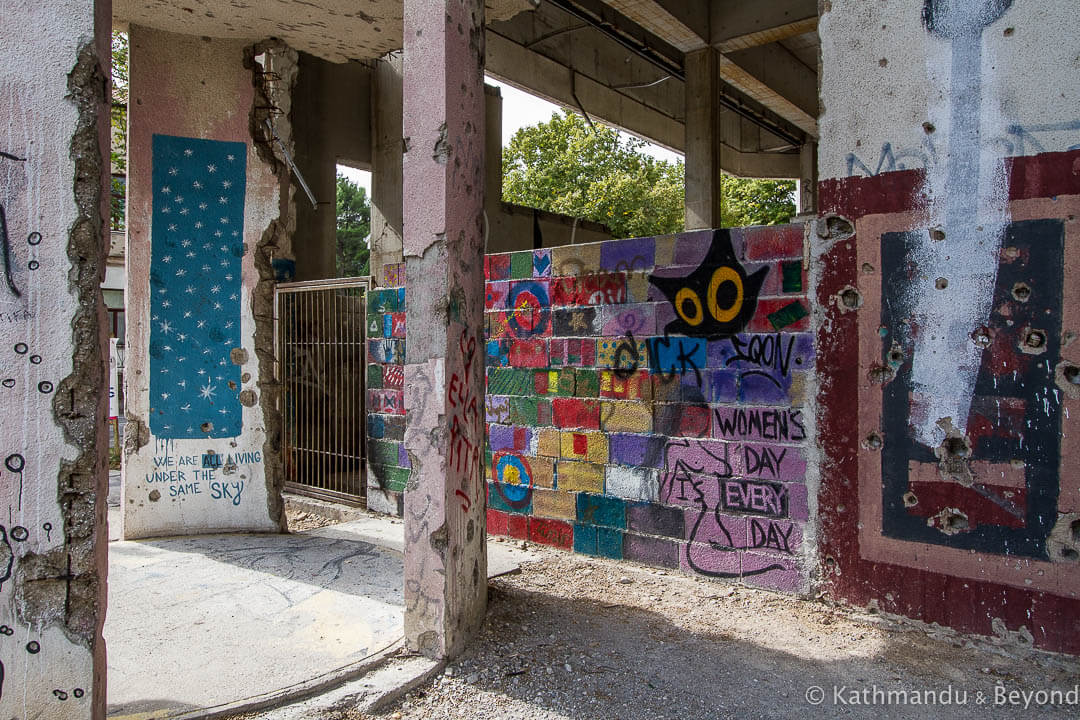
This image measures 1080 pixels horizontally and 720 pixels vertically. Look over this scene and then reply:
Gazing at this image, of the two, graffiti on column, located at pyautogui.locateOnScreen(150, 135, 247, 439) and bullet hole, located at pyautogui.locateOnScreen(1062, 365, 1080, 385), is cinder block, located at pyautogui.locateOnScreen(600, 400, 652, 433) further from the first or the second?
graffiti on column, located at pyautogui.locateOnScreen(150, 135, 247, 439)

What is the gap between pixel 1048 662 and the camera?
127 inches

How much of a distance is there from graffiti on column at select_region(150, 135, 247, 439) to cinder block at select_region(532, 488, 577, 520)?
7.60ft

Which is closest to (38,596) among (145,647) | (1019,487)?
(145,647)

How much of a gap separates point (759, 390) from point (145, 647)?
3421mm

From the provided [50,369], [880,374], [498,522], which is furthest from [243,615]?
[880,374]

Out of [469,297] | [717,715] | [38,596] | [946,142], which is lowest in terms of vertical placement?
[717,715]

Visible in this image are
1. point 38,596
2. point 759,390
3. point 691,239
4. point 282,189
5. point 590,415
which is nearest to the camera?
point 38,596

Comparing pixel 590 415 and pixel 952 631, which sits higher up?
pixel 590 415

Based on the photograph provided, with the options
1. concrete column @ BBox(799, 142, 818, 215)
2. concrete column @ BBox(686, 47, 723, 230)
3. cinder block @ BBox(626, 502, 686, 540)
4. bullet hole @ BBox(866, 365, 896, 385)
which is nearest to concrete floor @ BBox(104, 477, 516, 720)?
cinder block @ BBox(626, 502, 686, 540)

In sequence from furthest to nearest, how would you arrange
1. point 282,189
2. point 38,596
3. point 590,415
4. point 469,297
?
1. point 282,189
2. point 590,415
3. point 469,297
4. point 38,596

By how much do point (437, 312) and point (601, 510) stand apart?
2.18 m

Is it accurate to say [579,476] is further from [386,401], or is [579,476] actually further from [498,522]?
[386,401]

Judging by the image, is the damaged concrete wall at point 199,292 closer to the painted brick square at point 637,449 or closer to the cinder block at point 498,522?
the cinder block at point 498,522

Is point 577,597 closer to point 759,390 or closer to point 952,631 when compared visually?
point 759,390
